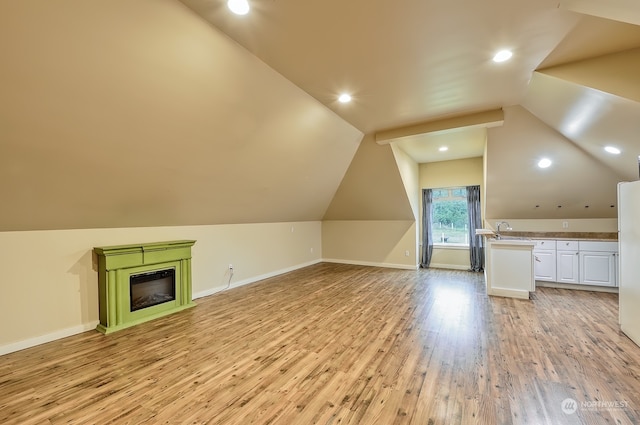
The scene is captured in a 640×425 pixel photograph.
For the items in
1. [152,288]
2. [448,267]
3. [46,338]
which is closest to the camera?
[46,338]

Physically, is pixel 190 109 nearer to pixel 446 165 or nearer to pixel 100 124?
pixel 100 124

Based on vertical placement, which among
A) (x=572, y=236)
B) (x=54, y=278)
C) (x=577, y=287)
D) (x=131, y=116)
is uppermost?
(x=131, y=116)

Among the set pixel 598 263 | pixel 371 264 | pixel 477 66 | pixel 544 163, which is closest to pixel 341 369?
pixel 477 66

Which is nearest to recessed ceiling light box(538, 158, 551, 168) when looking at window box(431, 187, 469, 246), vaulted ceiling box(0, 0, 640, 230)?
vaulted ceiling box(0, 0, 640, 230)

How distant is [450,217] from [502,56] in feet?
15.7

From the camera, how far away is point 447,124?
166 inches

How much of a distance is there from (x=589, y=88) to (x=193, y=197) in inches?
182

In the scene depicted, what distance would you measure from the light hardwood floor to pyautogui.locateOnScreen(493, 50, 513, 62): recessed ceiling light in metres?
2.79

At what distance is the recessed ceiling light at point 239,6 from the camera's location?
191 cm

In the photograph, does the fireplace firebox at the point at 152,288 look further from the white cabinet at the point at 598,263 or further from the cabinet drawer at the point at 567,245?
the white cabinet at the point at 598,263

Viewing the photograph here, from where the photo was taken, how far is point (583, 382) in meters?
2.16

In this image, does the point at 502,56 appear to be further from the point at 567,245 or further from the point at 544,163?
the point at 567,245

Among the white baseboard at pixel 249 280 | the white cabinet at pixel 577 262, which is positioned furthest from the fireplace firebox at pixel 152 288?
the white cabinet at pixel 577 262

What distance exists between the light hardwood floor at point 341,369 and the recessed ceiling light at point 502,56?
9.17 feet
